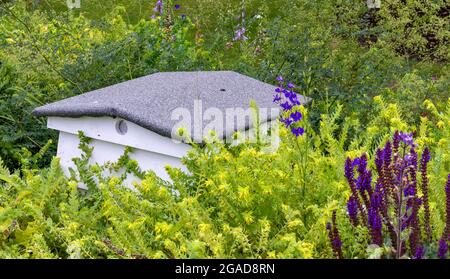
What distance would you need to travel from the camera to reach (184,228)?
8.83 ft

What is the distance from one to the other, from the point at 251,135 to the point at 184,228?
1.22 meters

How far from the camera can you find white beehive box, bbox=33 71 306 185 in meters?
3.56

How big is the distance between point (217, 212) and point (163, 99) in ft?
3.93

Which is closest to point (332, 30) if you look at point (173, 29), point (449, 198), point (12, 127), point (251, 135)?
point (173, 29)

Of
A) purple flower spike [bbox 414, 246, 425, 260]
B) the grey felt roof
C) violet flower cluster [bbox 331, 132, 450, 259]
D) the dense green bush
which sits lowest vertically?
purple flower spike [bbox 414, 246, 425, 260]

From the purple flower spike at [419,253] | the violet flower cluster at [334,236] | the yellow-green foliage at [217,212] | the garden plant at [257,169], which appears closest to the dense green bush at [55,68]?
the garden plant at [257,169]

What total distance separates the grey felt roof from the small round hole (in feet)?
0.32

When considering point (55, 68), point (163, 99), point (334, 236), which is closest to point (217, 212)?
point (334, 236)

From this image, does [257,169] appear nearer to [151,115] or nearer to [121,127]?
[151,115]

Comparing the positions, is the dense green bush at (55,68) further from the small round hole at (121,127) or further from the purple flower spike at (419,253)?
the purple flower spike at (419,253)

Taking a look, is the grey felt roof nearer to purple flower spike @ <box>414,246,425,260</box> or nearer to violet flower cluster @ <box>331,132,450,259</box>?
violet flower cluster @ <box>331,132,450,259</box>

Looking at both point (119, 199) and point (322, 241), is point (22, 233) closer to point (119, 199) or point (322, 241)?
point (119, 199)

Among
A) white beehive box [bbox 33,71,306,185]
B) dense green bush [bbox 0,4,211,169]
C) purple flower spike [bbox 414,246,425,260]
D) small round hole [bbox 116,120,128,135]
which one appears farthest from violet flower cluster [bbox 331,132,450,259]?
dense green bush [bbox 0,4,211,169]

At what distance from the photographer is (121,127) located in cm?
377
